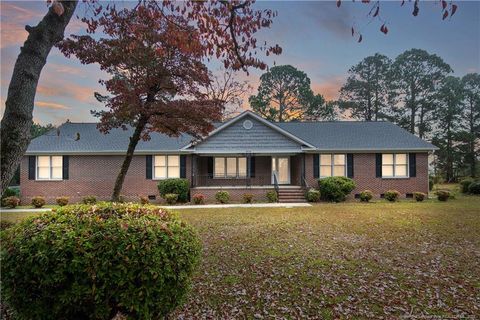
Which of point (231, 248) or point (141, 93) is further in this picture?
point (141, 93)

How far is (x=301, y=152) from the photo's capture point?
19875 mm

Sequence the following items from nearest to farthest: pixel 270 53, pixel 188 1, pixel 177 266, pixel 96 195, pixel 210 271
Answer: pixel 177 266 → pixel 188 1 → pixel 270 53 → pixel 210 271 → pixel 96 195

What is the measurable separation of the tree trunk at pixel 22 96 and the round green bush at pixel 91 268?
76 centimetres

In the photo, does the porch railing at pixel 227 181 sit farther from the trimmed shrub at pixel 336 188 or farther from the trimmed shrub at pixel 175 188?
the trimmed shrub at pixel 336 188

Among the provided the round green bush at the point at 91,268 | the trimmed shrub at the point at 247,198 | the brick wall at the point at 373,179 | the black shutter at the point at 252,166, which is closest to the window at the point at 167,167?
the trimmed shrub at the point at 247,198

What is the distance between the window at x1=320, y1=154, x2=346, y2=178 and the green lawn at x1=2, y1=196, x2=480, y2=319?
8358 millimetres

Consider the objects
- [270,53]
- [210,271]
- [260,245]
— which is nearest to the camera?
[270,53]

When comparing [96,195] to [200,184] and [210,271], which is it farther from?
[210,271]

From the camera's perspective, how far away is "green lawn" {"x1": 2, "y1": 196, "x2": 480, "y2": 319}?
4.64 m

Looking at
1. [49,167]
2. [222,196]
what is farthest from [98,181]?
[222,196]

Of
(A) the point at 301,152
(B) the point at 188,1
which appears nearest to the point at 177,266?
(B) the point at 188,1

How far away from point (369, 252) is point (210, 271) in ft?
13.4

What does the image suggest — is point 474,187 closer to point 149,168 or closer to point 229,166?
point 229,166

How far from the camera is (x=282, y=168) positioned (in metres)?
22.1
